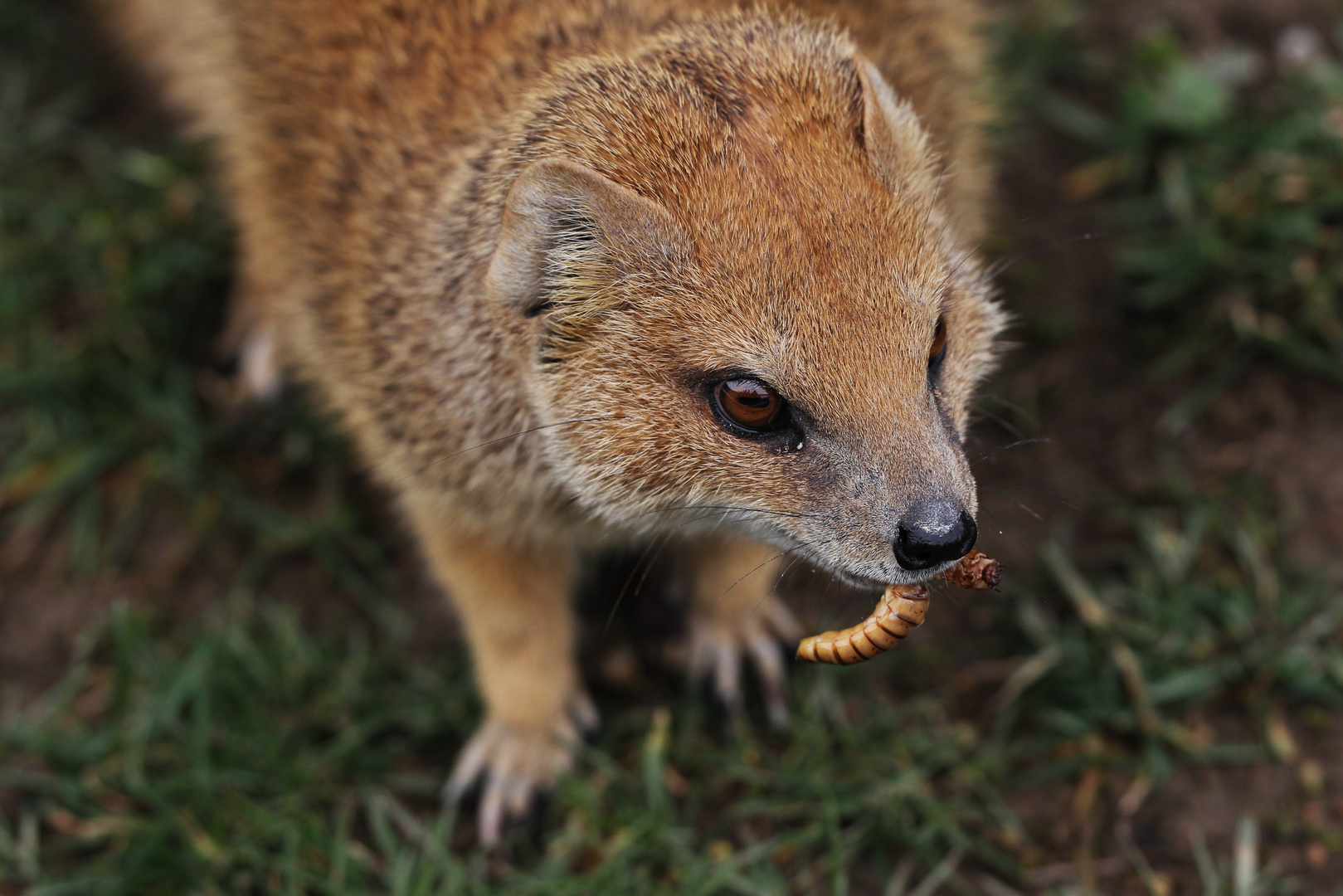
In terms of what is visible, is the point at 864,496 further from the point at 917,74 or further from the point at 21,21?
the point at 21,21

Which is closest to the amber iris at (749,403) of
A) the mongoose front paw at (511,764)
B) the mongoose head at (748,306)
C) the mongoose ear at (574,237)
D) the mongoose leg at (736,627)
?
the mongoose head at (748,306)

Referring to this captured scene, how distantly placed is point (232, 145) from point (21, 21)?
6.35ft

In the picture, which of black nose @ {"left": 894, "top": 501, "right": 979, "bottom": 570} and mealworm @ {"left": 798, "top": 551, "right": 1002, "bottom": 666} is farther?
mealworm @ {"left": 798, "top": 551, "right": 1002, "bottom": 666}

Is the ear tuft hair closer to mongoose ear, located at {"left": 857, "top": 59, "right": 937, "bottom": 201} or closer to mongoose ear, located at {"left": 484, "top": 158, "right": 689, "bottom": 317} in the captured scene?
mongoose ear, located at {"left": 484, "top": 158, "right": 689, "bottom": 317}

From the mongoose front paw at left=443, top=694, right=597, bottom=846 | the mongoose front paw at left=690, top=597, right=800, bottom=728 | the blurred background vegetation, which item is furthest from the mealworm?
the mongoose front paw at left=443, top=694, right=597, bottom=846

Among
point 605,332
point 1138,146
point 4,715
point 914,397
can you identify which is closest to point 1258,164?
point 1138,146

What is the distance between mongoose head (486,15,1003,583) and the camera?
282 centimetres

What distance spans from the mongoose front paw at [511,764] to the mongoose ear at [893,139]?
222 cm

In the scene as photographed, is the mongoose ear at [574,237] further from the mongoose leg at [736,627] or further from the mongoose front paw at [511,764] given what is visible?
the mongoose front paw at [511,764]

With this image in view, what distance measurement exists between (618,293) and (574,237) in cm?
17

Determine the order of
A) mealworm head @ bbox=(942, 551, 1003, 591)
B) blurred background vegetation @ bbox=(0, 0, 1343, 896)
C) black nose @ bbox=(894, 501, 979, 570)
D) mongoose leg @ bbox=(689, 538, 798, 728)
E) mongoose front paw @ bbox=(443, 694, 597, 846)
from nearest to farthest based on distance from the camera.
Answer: black nose @ bbox=(894, 501, 979, 570) < mealworm head @ bbox=(942, 551, 1003, 591) < blurred background vegetation @ bbox=(0, 0, 1343, 896) < mongoose front paw @ bbox=(443, 694, 597, 846) < mongoose leg @ bbox=(689, 538, 798, 728)

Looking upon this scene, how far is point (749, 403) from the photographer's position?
2.89m

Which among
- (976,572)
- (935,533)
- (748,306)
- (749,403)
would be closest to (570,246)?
(748,306)

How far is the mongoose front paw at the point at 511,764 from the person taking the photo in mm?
4219
